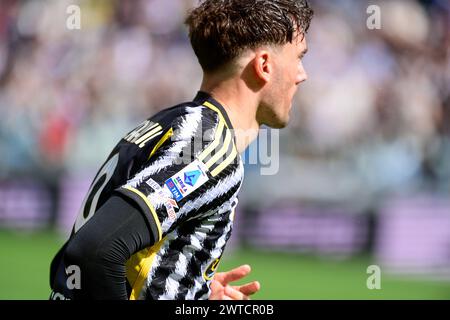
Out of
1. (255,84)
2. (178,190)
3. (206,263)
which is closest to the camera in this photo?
(178,190)

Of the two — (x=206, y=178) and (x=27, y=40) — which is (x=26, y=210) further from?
(x=206, y=178)

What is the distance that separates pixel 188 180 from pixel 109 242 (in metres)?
0.33

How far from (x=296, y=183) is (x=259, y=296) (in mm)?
2076

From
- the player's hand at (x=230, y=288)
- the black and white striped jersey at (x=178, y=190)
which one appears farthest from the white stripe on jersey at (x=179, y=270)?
the player's hand at (x=230, y=288)

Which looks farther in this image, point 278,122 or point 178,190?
point 278,122

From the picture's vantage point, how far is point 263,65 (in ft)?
9.89

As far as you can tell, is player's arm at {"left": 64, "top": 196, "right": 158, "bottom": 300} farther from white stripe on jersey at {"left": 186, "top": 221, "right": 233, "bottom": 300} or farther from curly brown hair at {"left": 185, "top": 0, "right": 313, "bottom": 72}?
curly brown hair at {"left": 185, "top": 0, "right": 313, "bottom": 72}

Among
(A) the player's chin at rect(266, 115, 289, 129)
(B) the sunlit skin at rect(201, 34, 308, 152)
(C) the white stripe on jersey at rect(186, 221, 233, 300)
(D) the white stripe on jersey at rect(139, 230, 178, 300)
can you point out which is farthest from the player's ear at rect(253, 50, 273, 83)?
(D) the white stripe on jersey at rect(139, 230, 178, 300)

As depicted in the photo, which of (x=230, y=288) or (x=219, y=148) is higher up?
(x=219, y=148)

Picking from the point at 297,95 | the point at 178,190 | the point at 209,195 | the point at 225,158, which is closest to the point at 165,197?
the point at 178,190

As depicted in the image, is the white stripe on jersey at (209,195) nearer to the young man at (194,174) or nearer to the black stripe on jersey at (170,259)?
the young man at (194,174)

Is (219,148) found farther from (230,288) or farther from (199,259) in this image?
(230,288)

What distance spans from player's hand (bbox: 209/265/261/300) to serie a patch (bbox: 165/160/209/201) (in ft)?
2.33

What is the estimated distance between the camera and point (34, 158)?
10906 mm
